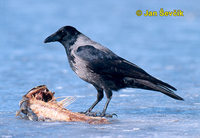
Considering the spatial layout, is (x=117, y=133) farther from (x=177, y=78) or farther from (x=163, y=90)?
(x=177, y=78)

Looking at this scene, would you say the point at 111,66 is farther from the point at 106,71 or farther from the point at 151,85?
the point at 151,85

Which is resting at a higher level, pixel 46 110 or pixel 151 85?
pixel 151 85

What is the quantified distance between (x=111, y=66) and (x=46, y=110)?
58.8 inches

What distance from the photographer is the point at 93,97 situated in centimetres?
893

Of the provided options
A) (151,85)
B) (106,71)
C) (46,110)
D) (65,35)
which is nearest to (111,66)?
(106,71)

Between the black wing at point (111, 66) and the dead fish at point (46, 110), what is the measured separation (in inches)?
A: 40.8

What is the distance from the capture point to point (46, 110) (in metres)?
6.50

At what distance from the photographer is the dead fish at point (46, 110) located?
21.1ft

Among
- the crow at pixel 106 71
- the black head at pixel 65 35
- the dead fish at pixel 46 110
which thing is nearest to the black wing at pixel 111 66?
the crow at pixel 106 71

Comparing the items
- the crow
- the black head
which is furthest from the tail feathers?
the black head

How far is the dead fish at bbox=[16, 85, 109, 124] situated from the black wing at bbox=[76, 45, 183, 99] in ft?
3.40

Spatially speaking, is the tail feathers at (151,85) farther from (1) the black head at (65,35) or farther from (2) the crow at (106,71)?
(1) the black head at (65,35)

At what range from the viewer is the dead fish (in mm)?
6434

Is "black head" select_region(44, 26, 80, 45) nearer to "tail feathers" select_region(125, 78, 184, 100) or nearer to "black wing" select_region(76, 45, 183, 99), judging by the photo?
"black wing" select_region(76, 45, 183, 99)
